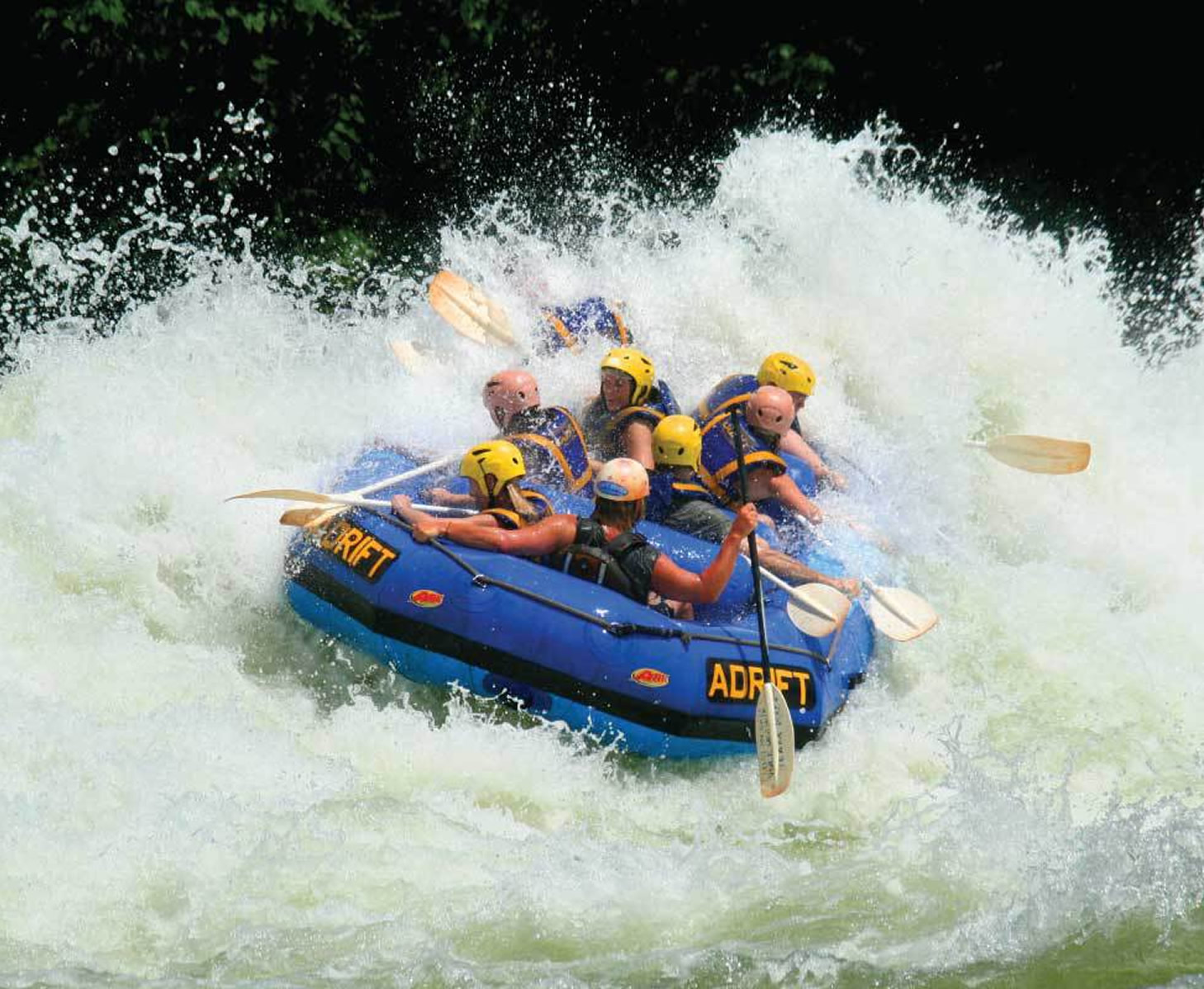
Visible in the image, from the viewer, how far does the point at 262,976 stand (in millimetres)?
4328

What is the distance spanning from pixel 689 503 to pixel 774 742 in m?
1.44

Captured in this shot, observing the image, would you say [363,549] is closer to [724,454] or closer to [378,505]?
[378,505]

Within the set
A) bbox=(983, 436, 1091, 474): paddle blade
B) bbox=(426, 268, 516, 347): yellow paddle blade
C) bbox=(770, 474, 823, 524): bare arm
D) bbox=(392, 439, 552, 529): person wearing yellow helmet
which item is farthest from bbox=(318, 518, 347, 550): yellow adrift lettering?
bbox=(983, 436, 1091, 474): paddle blade

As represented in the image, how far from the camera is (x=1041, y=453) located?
7.38 m

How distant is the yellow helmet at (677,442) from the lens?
659 cm

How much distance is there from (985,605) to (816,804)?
5.92 ft

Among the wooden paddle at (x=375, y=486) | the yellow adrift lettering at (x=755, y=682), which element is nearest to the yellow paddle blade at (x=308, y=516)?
the wooden paddle at (x=375, y=486)

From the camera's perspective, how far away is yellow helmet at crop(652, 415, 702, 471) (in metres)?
6.59

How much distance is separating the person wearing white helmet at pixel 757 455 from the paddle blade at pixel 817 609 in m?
0.70

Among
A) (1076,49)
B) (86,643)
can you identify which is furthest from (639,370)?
(1076,49)

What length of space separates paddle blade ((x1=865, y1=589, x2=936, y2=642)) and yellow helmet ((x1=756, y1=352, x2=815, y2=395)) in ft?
4.59

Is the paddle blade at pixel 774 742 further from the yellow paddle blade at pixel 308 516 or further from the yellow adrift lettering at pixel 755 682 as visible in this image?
the yellow paddle blade at pixel 308 516

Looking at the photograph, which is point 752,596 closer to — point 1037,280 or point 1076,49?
point 1037,280

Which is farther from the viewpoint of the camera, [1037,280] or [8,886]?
[1037,280]
